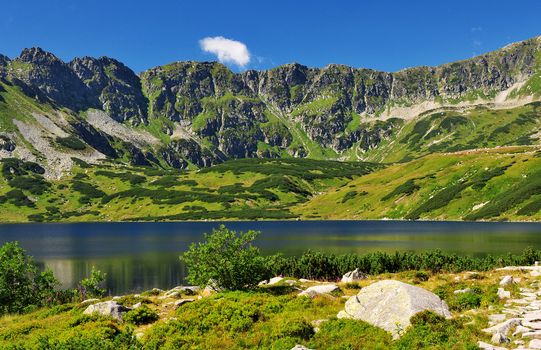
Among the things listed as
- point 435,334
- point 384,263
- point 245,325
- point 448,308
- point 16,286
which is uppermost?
point 435,334

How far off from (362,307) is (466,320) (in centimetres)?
577

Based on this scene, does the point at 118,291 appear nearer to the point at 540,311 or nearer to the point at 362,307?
the point at 362,307

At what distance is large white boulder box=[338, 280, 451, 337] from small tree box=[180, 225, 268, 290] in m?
12.7

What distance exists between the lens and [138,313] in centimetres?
3139

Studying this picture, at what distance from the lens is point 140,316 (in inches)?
1224

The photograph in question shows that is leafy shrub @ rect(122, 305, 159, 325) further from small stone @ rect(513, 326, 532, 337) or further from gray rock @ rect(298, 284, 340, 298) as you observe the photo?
small stone @ rect(513, 326, 532, 337)

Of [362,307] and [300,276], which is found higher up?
[362,307]

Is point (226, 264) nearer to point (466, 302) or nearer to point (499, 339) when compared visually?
point (466, 302)

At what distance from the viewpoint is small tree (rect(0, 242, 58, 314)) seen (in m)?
47.3

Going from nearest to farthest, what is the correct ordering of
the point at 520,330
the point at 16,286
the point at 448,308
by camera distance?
the point at 520,330 < the point at 448,308 < the point at 16,286

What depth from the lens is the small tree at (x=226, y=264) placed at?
38.0 metres

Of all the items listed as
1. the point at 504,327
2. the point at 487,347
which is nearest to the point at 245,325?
the point at 487,347

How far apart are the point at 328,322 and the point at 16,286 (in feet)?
132

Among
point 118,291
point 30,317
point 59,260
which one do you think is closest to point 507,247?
point 118,291
